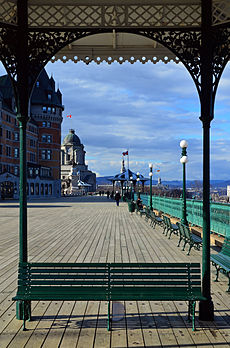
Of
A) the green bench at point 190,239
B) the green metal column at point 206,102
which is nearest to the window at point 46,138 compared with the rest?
the green bench at point 190,239

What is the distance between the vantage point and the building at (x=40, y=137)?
6162 cm

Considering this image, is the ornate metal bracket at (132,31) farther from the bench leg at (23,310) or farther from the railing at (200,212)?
the railing at (200,212)

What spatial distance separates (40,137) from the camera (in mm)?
71875

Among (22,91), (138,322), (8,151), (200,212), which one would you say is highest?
(8,151)

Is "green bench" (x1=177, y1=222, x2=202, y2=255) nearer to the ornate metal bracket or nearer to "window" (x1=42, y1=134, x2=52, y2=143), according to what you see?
the ornate metal bracket

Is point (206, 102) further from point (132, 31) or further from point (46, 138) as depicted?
point (46, 138)

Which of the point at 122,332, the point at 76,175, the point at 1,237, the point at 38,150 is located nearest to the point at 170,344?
the point at 122,332

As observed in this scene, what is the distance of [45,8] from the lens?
6027mm

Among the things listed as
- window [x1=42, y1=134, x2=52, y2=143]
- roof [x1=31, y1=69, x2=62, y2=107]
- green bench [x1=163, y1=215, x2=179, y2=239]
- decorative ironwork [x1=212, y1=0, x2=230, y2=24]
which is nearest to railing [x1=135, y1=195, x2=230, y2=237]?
green bench [x1=163, y1=215, x2=179, y2=239]

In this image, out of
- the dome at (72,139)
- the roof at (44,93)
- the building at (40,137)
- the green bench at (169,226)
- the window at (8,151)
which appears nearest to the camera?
the green bench at (169,226)

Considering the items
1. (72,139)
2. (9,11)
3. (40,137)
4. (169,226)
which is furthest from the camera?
(72,139)

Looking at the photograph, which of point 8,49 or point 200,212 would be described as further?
point 200,212

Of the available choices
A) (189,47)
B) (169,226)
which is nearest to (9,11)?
(189,47)

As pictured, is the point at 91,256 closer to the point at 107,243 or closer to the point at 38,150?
the point at 107,243
